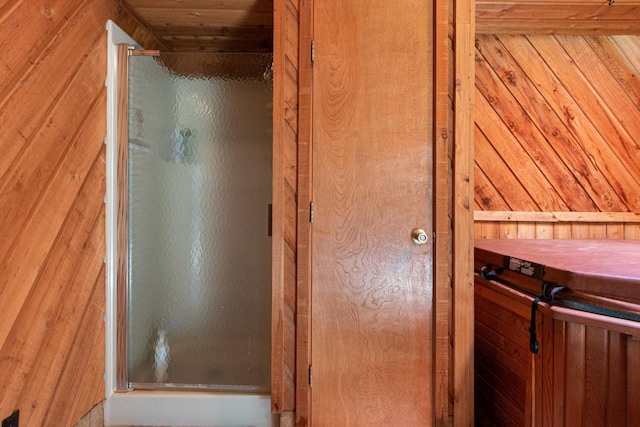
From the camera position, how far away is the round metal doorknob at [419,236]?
1.32 metres

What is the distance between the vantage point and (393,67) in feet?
4.40

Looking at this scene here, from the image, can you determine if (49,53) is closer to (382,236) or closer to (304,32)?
(304,32)

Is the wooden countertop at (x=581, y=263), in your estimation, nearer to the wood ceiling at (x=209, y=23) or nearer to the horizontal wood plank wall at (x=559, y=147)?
the horizontal wood plank wall at (x=559, y=147)

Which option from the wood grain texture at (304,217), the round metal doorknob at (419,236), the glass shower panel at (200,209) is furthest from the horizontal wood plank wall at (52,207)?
the round metal doorknob at (419,236)

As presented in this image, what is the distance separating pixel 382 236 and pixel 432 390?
2.18 feet

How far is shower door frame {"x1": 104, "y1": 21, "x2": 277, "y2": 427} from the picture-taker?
4.82 ft

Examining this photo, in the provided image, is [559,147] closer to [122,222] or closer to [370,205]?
[370,205]

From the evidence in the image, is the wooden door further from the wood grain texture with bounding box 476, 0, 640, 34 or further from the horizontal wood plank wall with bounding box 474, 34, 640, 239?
the horizontal wood plank wall with bounding box 474, 34, 640, 239

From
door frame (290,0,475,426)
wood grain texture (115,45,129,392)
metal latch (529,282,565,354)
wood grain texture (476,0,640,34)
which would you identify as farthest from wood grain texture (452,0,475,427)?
wood grain texture (115,45,129,392)

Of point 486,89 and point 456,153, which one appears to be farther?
point 486,89

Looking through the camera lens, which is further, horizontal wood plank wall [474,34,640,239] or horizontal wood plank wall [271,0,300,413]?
horizontal wood plank wall [474,34,640,239]

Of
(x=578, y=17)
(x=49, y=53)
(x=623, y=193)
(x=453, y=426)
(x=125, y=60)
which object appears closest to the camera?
(x=49, y=53)

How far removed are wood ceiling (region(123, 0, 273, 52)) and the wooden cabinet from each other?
1.64 m

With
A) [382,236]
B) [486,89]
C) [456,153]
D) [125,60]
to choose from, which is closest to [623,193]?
[486,89]
